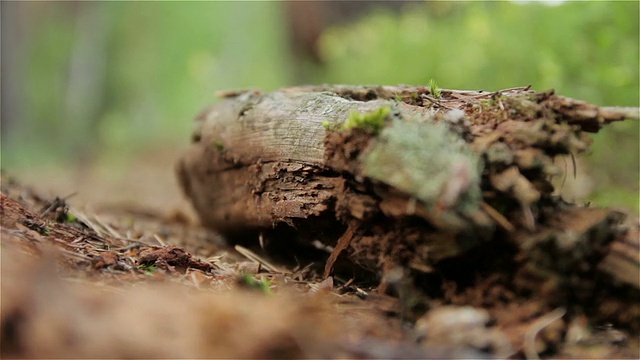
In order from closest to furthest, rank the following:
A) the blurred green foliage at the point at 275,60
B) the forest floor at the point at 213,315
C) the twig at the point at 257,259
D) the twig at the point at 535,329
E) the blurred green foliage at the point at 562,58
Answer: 1. the forest floor at the point at 213,315
2. the twig at the point at 535,329
3. the twig at the point at 257,259
4. the blurred green foliage at the point at 562,58
5. the blurred green foliage at the point at 275,60

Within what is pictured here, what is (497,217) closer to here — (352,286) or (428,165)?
(428,165)

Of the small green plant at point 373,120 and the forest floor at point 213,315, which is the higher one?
the small green plant at point 373,120

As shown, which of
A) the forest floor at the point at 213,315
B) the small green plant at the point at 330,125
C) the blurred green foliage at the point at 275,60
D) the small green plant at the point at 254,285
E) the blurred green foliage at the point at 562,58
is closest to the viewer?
the forest floor at the point at 213,315

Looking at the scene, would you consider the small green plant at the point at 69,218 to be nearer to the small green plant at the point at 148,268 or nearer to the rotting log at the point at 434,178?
the small green plant at the point at 148,268

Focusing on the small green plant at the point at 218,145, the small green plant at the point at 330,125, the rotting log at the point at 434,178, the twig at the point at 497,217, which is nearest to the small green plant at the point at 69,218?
the small green plant at the point at 218,145

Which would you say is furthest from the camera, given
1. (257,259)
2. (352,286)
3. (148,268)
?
(257,259)

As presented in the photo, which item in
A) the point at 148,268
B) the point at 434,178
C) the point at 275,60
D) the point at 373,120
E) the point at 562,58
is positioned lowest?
the point at 148,268

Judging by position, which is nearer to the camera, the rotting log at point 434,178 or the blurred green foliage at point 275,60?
the rotting log at point 434,178

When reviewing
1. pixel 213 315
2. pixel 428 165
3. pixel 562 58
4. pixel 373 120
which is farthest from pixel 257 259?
pixel 562 58

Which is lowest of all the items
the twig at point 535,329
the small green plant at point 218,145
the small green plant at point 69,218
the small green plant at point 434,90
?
the small green plant at point 69,218
